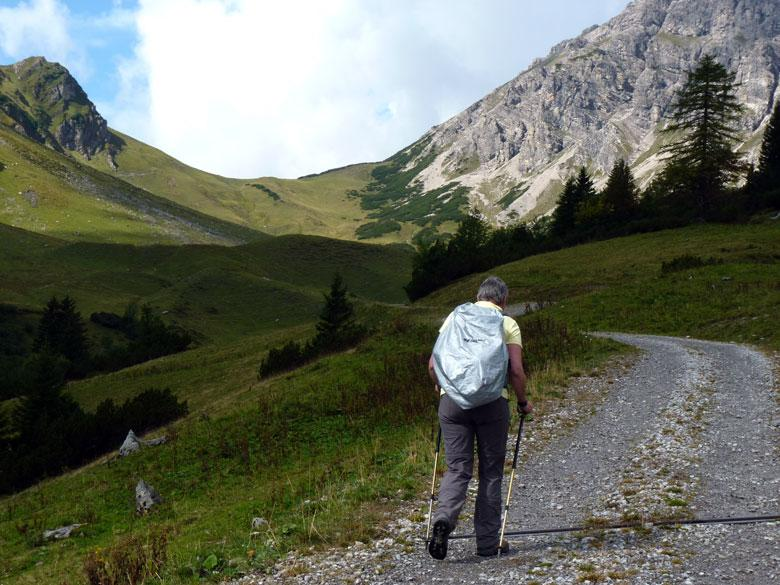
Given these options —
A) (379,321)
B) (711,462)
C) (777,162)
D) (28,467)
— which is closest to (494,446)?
(711,462)

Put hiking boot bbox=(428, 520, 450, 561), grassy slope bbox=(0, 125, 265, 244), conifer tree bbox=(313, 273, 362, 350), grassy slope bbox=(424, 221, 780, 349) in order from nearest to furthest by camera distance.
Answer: hiking boot bbox=(428, 520, 450, 561) → grassy slope bbox=(424, 221, 780, 349) → conifer tree bbox=(313, 273, 362, 350) → grassy slope bbox=(0, 125, 265, 244)

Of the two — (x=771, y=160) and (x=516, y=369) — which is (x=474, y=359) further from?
(x=771, y=160)

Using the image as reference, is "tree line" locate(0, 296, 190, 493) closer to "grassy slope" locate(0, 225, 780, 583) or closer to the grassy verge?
the grassy verge

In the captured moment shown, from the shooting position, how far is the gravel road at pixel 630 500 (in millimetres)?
6562

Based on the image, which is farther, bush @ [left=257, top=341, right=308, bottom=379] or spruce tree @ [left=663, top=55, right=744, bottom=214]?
spruce tree @ [left=663, top=55, right=744, bottom=214]

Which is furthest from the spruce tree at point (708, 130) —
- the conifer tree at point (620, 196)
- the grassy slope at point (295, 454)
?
the grassy slope at point (295, 454)

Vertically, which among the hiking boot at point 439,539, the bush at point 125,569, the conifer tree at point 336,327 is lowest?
the bush at point 125,569

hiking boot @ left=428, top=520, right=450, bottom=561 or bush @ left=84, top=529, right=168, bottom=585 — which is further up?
hiking boot @ left=428, top=520, right=450, bottom=561

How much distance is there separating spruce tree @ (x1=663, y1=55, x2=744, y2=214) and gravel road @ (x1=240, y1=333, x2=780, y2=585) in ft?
157

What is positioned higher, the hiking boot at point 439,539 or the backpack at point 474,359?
the backpack at point 474,359

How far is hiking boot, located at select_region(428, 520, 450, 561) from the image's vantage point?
6836 millimetres

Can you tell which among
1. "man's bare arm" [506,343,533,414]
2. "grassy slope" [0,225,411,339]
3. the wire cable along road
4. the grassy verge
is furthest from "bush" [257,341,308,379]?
"grassy slope" [0,225,411,339]

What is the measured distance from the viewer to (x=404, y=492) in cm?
1002

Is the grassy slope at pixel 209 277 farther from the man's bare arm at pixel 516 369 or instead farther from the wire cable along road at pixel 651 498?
the man's bare arm at pixel 516 369
